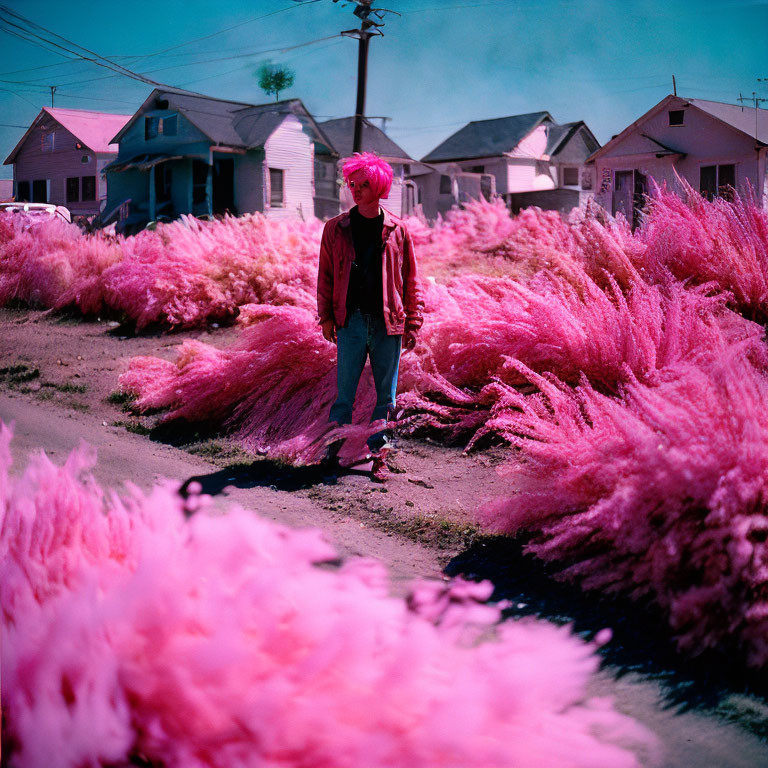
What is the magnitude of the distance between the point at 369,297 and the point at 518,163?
33907mm

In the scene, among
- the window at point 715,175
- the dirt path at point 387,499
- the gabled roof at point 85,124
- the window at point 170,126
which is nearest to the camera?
the dirt path at point 387,499

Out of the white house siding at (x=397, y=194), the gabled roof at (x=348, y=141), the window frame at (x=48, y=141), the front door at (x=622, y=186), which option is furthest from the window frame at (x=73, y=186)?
the white house siding at (x=397, y=194)

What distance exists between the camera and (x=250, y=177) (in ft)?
85.4

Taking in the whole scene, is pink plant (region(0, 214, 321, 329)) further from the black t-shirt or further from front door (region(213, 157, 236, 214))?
front door (region(213, 157, 236, 214))

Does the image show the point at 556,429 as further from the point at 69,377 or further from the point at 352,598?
the point at 69,377

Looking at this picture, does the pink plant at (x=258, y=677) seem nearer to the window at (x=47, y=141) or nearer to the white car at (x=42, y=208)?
the window at (x=47, y=141)

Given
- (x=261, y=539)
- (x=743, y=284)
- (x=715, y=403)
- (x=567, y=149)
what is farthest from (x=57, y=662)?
(x=567, y=149)

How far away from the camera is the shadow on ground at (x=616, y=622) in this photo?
6.61ft

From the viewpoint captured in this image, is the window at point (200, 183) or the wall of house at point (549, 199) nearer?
the window at point (200, 183)

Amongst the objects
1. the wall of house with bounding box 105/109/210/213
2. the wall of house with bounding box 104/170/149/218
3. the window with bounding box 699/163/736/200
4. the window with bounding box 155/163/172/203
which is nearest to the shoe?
→ the wall of house with bounding box 104/170/149/218

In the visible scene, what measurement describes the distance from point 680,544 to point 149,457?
2910 mm

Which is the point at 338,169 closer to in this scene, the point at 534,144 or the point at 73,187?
the point at 534,144

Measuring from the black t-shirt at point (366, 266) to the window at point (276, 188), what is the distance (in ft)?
77.1

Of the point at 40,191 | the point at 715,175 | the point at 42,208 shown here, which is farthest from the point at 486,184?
the point at 40,191
